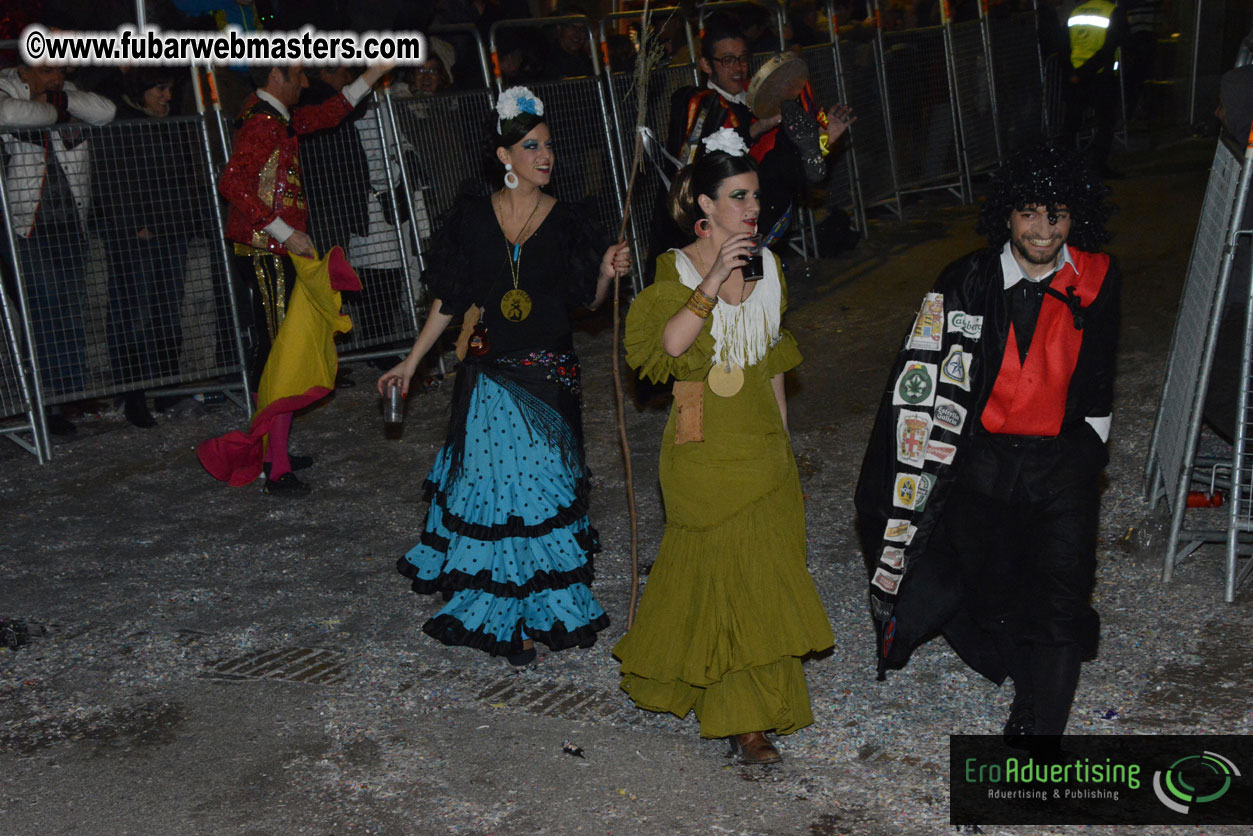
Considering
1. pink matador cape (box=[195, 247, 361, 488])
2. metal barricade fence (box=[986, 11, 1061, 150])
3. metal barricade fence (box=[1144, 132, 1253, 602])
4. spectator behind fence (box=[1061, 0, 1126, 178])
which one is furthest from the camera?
metal barricade fence (box=[986, 11, 1061, 150])

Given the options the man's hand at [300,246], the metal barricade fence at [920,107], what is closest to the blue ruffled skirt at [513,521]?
the man's hand at [300,246]

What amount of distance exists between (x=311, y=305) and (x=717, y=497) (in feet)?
12.5

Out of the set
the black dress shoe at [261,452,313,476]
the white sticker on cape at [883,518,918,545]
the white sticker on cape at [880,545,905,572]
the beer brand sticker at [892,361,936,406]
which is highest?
the beer brand sticker at [892,361,936,406]

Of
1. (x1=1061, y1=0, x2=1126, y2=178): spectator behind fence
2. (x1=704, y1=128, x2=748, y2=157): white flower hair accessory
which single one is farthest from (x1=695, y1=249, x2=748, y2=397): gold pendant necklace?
(x1=1061, y1=0, x2=1126, y2=178): spectator behind fence

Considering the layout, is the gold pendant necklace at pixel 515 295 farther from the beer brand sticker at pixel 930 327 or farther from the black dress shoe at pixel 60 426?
the black dress shoe at pixel 60 426

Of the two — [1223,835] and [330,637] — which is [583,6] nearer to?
[330,637]

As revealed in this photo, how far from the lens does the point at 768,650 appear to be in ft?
14.6

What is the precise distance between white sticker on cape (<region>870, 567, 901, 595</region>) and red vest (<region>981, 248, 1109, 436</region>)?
2.13ft

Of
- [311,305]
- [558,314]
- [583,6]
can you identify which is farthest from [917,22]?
[558,314]

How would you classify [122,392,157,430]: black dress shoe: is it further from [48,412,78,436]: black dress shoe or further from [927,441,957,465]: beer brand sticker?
[927,441,957,465]: beer brand sticker

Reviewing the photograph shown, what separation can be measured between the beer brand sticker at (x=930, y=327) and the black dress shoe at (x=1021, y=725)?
123 cm

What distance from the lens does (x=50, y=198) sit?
27.5ft

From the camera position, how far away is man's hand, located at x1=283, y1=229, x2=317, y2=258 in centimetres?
746

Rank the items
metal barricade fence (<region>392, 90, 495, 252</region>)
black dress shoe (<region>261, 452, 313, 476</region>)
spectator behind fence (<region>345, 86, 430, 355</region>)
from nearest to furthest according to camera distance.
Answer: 1. black dress shoe (<region>261, 452, 313, 476</region>)
2. spectator behind fence (<region>345, 86, 430, 355</region>)
3. metal barricade fence (<region>392, 90, 495, 252</region>)
